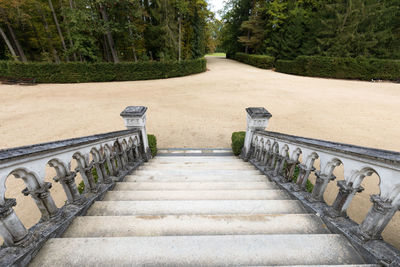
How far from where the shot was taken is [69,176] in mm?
1807

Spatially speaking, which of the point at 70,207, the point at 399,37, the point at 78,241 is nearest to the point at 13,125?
the point at 70,207

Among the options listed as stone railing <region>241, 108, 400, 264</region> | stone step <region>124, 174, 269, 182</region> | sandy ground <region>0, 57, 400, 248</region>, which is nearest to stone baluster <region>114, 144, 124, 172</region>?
stone step <region>124, 174, 269, 182</region>

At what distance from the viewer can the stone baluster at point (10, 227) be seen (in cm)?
122

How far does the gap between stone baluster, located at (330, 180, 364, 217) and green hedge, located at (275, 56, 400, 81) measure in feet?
74.1

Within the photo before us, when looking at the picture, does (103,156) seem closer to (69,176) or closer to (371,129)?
(69,176)

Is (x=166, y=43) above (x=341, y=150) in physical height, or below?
above

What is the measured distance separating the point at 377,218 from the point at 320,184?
60 cm

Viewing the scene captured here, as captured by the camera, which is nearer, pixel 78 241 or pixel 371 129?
pixel 78 241

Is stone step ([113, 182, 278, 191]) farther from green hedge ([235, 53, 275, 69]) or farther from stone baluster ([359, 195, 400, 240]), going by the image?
green hedge ([235, 53, 275, 69])

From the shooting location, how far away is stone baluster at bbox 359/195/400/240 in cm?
131

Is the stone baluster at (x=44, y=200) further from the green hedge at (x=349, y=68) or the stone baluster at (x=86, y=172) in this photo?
the green hedge at (x=349, y=68)

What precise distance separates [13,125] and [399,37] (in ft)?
128

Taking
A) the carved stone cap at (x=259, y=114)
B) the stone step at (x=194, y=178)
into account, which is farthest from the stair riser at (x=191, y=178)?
the carved stone cap at (x=259, y=114)

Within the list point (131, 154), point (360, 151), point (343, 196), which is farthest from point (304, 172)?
point (131, 154)
